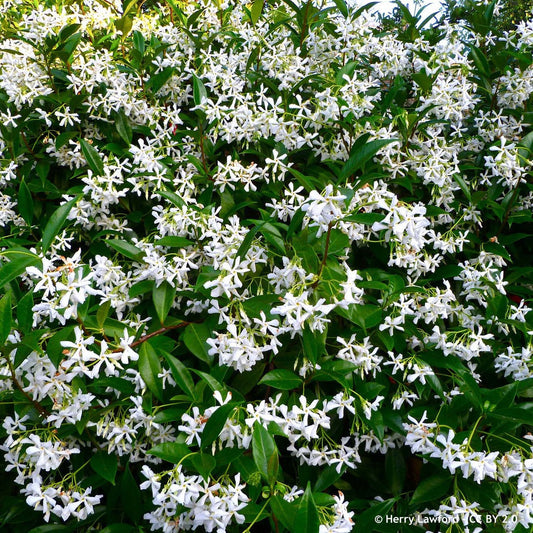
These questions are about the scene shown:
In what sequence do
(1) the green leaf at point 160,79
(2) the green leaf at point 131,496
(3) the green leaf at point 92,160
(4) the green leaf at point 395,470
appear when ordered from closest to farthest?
(2) the green leaf at point 131,496 < (4) the green leaf at point 395,470 < (3) the green leaf at point 92,160 < (1) the green leaf at point 160,79

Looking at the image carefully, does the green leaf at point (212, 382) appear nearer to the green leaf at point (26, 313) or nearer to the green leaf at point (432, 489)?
the green leaf at point (26, 313)

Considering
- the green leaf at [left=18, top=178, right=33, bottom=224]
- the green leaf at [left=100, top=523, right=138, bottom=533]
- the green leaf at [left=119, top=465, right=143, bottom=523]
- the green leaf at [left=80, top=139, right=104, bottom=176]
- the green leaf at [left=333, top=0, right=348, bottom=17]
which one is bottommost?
the green leaf at [left=100, top=523, right=138, bottom=533]

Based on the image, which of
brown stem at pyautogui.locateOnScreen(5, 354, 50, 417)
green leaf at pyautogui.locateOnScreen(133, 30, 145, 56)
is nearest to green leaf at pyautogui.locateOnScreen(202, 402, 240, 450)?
brown stem at pyautogui.locateOnScreen(5, 354, 50, 417)

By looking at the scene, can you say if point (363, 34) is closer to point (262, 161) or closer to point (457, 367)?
point (262, 161)

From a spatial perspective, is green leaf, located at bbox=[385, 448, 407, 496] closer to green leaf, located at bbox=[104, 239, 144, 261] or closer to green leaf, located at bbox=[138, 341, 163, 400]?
green leaf, located at bbox=[138, 341, 163, 400]

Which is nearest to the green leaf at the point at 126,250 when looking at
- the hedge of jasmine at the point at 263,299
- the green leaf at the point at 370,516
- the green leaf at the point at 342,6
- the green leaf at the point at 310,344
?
the hedge of jasmine at the point at 263,299

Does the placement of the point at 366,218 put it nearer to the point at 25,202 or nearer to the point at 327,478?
the point at 327,478

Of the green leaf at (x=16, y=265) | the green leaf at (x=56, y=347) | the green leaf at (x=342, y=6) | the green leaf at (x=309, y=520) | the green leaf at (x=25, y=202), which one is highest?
the green leaf at (x=342, y=6)
